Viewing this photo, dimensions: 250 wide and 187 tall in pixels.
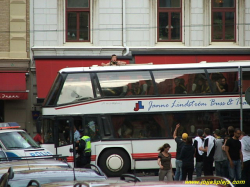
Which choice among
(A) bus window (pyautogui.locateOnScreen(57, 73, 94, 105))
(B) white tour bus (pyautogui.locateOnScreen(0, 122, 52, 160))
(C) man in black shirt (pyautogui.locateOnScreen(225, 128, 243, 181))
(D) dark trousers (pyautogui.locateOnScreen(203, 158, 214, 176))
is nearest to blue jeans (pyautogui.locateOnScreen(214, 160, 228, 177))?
(D) dark trousers (pyautogui.locateOnScreen(203, 158, 214, 176))

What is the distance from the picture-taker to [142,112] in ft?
60.7

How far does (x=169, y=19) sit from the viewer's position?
85.5 ft

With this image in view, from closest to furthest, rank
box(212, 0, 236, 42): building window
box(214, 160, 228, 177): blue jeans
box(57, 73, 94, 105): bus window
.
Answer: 1. box(214, 160, 228, 177): blue jeans
2. box(57, 73, 94, 105): bus window
3. box(212, 0, 236, 42): building window

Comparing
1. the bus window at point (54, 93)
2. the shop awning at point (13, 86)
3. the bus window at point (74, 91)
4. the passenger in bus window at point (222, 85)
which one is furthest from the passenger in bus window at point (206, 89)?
the shop awning at point (13, 86)

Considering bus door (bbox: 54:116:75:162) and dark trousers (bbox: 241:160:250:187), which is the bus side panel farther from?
dark trousers (bbox: 241:160:250:187)

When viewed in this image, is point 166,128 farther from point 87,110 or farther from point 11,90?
point 11,90

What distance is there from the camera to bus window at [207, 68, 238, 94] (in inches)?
739

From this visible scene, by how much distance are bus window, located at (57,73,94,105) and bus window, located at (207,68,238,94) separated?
4271 mm

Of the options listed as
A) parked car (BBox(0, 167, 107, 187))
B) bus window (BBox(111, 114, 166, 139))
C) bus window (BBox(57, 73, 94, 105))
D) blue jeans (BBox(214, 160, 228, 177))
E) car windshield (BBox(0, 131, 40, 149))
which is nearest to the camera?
parked car (BBox(0, 167, 107, 187))

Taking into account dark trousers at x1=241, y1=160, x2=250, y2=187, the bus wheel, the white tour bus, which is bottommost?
the bus wheel

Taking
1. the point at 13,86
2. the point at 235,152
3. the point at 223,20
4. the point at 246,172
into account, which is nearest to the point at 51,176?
the point at 235,152

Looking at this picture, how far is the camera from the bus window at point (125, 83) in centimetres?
1862

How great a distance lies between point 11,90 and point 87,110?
6427mm

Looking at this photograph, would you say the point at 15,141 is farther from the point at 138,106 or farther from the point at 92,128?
the point at 138,106
